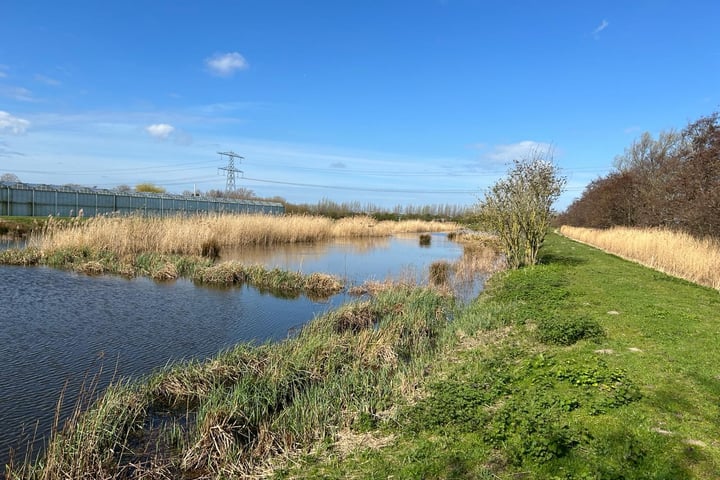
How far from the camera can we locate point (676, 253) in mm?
13500

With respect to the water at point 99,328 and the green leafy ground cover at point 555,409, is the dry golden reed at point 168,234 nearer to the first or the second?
the water at point 99,328

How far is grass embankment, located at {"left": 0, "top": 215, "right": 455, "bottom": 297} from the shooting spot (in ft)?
40.6

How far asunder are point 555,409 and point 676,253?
12.4m

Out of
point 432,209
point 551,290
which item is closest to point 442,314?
point 551,290

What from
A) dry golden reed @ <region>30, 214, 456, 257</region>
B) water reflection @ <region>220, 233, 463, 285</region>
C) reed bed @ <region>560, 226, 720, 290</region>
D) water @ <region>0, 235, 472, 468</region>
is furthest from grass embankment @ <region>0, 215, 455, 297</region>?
reed bed @ <region>560, 226, 720, 290</region>

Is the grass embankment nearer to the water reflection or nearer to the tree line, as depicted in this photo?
the water reflection

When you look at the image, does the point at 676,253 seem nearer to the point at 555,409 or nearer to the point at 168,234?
the point at 555,409

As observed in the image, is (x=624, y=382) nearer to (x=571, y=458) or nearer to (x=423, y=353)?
(x=571, y=458)

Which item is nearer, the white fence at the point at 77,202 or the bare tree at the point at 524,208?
the bare tree at the point at 524,208

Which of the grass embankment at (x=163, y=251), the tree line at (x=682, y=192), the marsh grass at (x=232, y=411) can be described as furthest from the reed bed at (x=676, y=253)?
the grass embankment at (x=163, y=251)

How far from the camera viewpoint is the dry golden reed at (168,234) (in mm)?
15227

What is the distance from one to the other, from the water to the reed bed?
718cm

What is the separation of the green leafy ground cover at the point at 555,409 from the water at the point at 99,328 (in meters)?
3.15

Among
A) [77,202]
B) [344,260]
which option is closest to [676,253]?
[344,260]
